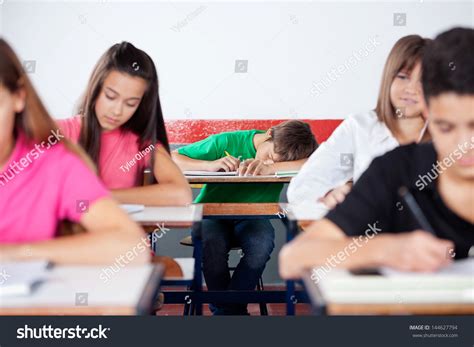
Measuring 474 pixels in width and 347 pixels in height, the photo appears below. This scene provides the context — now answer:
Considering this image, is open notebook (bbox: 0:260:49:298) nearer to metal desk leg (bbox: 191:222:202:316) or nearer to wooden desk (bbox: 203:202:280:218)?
metal desk leg (bbox: 191:222:202:316)

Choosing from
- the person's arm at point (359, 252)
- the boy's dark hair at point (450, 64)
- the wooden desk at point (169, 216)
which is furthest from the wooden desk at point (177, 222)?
the boy's dark hair at point (450, 64)

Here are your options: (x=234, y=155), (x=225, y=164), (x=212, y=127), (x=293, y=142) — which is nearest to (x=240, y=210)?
(x=225, y=164)

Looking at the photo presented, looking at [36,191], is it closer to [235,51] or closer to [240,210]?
[240,210]

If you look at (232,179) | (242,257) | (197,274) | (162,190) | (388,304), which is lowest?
(242,257)

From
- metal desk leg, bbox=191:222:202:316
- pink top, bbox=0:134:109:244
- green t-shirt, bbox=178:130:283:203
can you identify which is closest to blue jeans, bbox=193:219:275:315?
green t-shirt, bbox=178:130:283:203

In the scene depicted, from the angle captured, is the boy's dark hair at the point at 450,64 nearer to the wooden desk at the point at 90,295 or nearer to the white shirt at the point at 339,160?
the wooden desk at the point at 90,295

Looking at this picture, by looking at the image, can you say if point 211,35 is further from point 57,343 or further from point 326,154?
point 57,343

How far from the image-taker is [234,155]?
3270 millimetres

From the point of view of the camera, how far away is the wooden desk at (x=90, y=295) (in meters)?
0.81

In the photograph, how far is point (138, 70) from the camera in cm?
195

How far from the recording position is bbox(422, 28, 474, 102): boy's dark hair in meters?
1.01

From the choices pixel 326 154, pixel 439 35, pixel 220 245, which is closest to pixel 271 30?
pixel 220 245

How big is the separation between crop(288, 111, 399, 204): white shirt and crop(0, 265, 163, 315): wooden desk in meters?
1.11

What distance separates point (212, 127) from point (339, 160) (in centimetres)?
194
